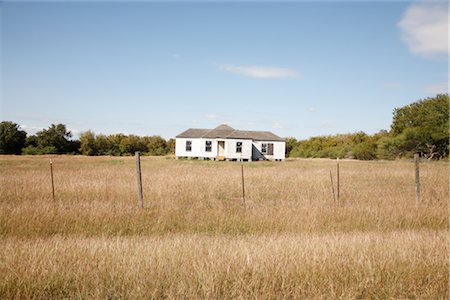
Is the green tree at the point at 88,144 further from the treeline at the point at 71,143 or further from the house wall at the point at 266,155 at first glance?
the house wall at the point at 266,155

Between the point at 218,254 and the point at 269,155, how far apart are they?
42798 millimetres

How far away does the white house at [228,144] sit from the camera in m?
44.6

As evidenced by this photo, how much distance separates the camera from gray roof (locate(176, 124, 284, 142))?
4519 centimetres

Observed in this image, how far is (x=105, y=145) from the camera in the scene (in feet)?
224

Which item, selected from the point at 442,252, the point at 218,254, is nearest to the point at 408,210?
the point at 442,252

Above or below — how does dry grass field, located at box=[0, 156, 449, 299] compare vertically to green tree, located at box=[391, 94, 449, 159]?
below

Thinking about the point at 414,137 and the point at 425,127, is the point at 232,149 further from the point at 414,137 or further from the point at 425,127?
the point at 425,127

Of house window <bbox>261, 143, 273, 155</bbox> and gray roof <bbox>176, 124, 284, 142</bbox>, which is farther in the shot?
house window <bbox>261, 143, 273, 155</bbox>

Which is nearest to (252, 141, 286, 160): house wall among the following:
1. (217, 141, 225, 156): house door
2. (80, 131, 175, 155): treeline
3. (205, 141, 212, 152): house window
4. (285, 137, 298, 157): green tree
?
(217, 141, 225, 156): house door

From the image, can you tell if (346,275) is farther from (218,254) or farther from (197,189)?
(197,189)

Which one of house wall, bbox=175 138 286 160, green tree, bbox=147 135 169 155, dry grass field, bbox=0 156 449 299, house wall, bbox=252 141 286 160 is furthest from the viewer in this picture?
green tree, bbox=147 135 169 155

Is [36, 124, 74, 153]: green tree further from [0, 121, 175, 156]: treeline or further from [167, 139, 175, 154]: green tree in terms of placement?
[167, 139, 175, 154]: green tree

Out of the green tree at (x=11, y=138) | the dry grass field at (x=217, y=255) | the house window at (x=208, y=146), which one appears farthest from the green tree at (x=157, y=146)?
the dry grass field at (x=217, y=255)

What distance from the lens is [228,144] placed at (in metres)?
44.3
